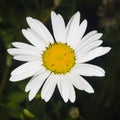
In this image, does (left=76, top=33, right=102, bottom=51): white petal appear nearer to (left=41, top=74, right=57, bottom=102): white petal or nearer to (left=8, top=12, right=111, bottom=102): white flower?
(left=8, top=12, right=111, bottom=102): white flower

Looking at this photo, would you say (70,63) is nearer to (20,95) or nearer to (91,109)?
(20,95)

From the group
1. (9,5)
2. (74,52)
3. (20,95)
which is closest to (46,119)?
(20,95)

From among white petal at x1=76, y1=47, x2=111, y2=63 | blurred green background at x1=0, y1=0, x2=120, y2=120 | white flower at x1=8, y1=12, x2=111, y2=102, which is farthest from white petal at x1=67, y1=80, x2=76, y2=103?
blurred green background at x1=0, y1=0, x2=120, y2=120

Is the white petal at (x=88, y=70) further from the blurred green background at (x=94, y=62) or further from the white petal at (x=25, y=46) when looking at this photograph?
the blurred green background at (x=94, y=62)

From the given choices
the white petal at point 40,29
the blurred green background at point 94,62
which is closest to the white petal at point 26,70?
the white petal at point 40,29

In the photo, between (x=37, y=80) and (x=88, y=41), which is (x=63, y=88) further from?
(x=88, y=41)
